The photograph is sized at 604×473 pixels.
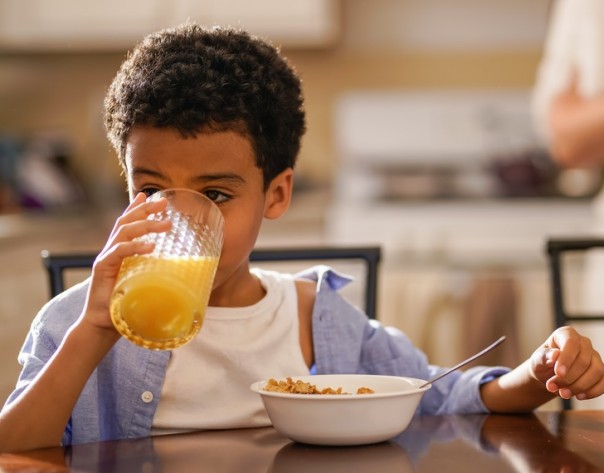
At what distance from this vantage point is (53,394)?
0.96m

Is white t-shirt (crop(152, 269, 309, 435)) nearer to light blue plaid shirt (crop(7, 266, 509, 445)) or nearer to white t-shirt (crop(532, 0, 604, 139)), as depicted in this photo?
light blue plaid shirt (crop(7, 266, 509, 445))

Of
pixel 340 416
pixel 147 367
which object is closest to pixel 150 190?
pixel 147 367

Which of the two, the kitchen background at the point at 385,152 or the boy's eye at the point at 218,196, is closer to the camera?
the boy's eye at the point at 218,196

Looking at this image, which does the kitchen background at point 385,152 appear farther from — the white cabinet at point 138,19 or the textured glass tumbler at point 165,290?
the textured glass tumbler at point 165,290

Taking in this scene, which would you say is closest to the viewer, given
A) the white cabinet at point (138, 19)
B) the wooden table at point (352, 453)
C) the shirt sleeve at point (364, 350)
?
the wooden table at point (352, 453)

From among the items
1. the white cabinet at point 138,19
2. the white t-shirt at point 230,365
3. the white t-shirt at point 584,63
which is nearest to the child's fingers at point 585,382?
the white t-shirt at point 230,365

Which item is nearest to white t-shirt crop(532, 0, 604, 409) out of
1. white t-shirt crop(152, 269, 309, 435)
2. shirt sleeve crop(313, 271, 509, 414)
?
shirt sleeve crop(313, 271, 509, 414)

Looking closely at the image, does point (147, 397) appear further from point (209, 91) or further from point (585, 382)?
point (585, 382)

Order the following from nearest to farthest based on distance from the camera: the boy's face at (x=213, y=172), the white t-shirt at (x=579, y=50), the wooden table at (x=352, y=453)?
1. the wooden table at (x=352, y=453)
2. the boy's face at (x=213, y=172)
3. the white t-shirt at (x=579, y=50)

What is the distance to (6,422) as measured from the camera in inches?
37.6

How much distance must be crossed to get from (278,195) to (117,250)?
431 mm

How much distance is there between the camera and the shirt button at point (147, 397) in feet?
3.62

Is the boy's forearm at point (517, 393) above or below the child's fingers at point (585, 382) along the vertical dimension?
below

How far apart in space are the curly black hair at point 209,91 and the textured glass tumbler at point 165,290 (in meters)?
0.22
